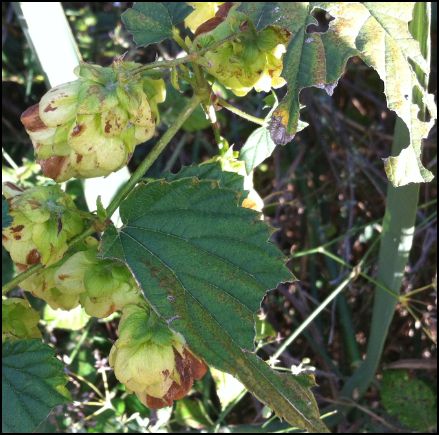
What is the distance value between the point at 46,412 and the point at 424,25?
585mm

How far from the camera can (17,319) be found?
79cm

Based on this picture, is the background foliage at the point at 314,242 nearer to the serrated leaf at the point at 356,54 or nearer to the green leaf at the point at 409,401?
the green leaf at the point at 409,401

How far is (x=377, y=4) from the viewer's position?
732 millimetres

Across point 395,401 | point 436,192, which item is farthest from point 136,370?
point 436,192

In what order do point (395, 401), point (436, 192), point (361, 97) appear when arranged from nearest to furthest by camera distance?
point (395, 401)
point (436, 192)
point (361, 97)

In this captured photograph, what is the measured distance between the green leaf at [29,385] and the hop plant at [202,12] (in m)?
0.41

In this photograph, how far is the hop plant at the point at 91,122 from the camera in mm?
641

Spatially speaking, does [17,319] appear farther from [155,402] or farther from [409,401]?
[409,401]

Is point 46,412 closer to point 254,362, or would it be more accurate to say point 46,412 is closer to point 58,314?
point 254,362

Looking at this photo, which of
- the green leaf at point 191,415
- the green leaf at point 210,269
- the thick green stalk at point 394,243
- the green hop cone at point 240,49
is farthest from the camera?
the green leaf at point 191,415

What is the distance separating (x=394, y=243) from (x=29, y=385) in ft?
1.91

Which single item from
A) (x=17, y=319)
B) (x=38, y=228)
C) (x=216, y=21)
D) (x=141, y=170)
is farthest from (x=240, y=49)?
(x=17, y=319)

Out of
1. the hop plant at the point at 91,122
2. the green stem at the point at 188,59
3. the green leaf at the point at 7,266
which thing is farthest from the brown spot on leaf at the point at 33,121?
the green leaf at the point at 7,266

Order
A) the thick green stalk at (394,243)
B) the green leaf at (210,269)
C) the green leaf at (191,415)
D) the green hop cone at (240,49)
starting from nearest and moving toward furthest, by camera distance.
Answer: the green leaf at (210,269) < the green hop cone at (240,49) < the thick green stalk at (394,243) < the green leaf at (191,415)
